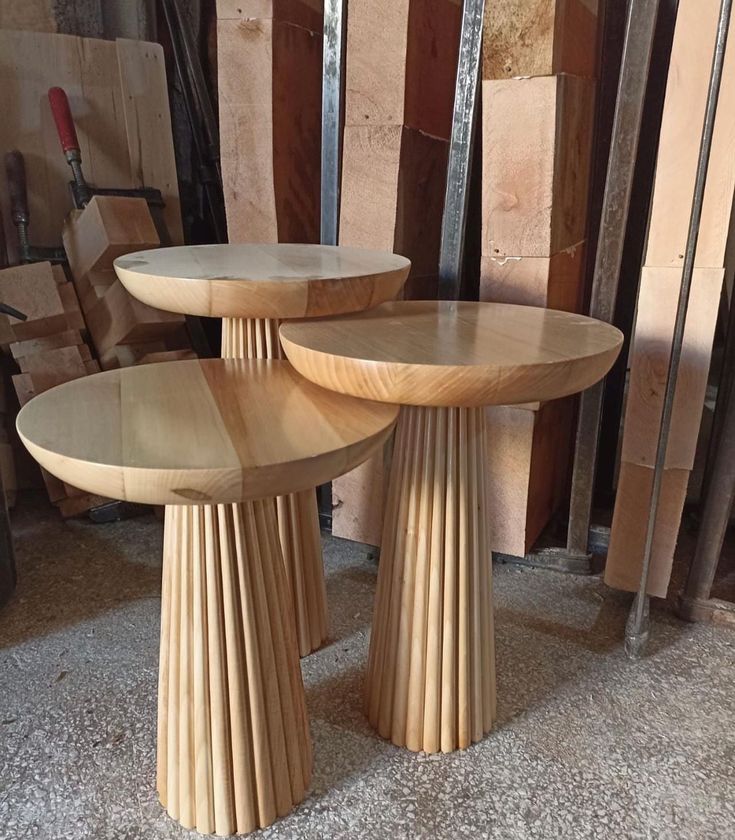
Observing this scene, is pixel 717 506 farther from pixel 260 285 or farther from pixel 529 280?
pixel 260 285

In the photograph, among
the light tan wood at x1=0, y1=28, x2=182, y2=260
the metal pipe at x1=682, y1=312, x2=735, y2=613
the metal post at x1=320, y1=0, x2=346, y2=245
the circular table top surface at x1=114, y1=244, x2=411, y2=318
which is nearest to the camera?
the circular table top surface at x1=114, y1=244, x2=411, y2=318

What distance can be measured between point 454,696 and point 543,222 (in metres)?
0.94

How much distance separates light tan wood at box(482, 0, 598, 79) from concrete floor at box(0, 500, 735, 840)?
116 centimetres

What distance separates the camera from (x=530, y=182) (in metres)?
1.49

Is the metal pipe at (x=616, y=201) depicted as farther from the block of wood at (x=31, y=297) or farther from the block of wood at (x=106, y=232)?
the block of wood at (x=31, y=297)

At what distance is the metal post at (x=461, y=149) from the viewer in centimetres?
151


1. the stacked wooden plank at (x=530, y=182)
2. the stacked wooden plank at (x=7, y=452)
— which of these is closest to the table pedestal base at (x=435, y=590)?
the stacked wooden plank at (x=530, y=182)

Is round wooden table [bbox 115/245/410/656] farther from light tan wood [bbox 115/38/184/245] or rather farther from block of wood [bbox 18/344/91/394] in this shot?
light tan wood [bbox 115/38/184/245]

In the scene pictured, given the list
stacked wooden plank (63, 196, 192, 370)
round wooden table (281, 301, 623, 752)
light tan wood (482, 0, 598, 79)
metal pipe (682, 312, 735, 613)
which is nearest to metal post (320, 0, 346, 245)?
light tan wood (482, 0, 598, 79)

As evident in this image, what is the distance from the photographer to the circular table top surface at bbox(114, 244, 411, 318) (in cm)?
114

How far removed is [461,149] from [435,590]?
37.9 inches

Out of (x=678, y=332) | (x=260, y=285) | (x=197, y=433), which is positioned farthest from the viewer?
(x=678, y=332)

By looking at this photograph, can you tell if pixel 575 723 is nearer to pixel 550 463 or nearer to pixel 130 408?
pixel 550 463

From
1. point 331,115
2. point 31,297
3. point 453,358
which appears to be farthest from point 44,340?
point 453,358
